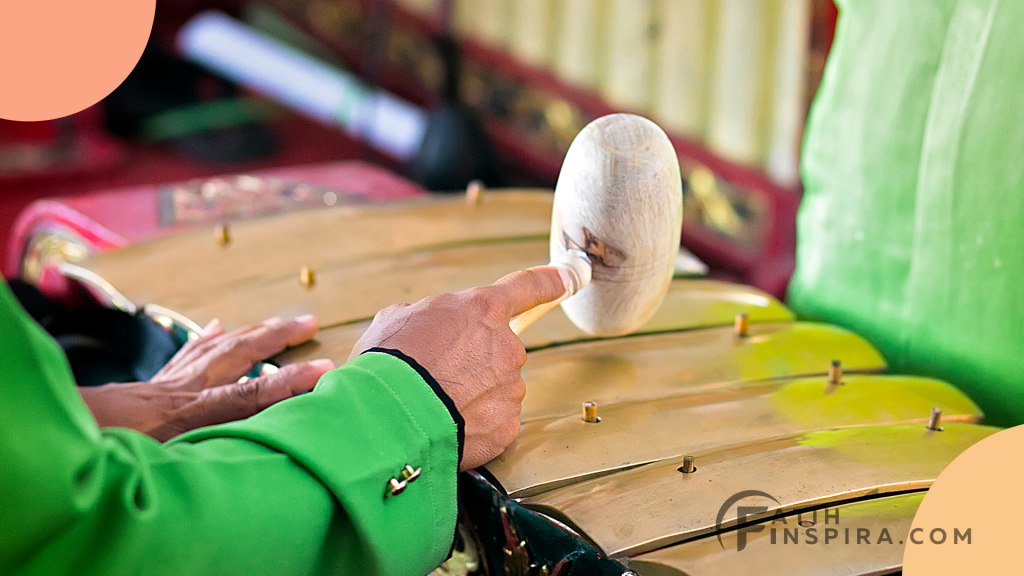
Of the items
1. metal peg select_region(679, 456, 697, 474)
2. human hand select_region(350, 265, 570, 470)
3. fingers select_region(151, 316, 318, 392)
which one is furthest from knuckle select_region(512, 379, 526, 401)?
fingers select_region(151, 316, 318, 392)

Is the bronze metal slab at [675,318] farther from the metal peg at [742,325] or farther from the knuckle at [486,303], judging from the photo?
the knuckle at [486,303]

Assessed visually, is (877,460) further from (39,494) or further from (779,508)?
(39,494)

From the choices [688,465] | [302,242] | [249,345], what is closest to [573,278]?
[688,465]

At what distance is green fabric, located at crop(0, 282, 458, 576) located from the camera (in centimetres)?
40

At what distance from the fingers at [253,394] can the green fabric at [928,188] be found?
527mm

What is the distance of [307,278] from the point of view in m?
0.89

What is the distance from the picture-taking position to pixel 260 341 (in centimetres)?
75

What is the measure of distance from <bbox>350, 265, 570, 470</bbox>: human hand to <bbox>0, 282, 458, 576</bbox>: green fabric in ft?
0.09

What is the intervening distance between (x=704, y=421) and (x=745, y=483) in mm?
90

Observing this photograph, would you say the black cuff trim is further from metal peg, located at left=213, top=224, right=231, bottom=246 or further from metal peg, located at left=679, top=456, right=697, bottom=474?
metal peg, located at left=213, top=224, right=231, bottom=246

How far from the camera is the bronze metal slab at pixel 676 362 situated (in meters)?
0.70

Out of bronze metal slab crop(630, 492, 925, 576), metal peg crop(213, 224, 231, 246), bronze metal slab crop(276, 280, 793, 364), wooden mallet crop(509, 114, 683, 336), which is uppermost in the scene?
wooden mallet crop(509, 114, 683, 336)

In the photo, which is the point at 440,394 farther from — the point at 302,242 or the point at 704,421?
the point at 302,242

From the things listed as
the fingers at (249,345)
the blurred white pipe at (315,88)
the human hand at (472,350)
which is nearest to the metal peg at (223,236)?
the fingers at (249,345)
